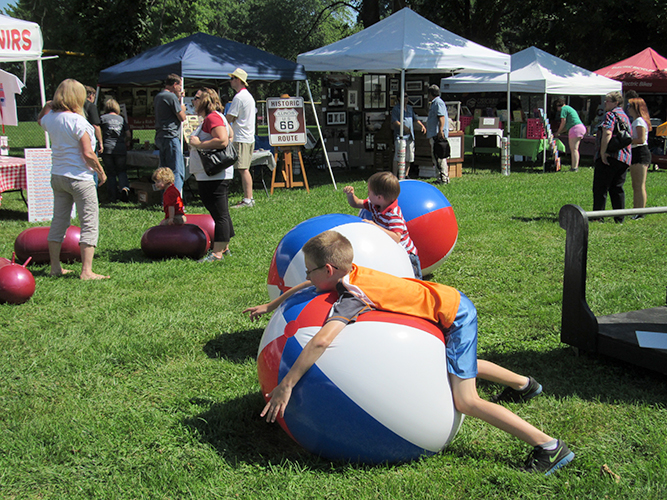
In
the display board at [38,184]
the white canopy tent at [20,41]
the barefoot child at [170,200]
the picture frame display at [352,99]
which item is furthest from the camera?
the picture frame display at [352,99]

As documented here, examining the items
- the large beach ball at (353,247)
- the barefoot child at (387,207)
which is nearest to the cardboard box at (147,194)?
the barefoot child at (387,207)

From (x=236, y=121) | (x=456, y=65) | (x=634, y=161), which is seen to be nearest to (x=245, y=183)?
(x=236, y=121)

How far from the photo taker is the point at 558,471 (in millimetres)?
3109

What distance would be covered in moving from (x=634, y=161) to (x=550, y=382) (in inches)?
273

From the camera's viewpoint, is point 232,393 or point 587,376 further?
point 587,376

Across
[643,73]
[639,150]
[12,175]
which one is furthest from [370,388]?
[643,73]

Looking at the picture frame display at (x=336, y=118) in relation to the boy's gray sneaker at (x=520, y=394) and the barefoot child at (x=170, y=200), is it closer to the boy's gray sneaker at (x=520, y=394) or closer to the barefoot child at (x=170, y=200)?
the barefoot child at (x=170, y=200)

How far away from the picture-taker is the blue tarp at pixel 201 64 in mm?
12062

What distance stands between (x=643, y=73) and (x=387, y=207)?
64.0 feet

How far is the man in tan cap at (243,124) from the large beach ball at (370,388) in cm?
814

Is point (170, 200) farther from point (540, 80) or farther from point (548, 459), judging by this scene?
point (540, 80)

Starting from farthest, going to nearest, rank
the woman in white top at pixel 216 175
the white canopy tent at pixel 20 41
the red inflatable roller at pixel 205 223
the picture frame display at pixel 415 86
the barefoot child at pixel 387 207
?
the picture frame display at pixel 415 86 → the white canopy tent at pixel 20 41 → the red inflatable roller at pixel 205 223 → the woman in white top at pixel 216 175 → the barefoot child at pixel 387 207

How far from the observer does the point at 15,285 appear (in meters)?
5.82

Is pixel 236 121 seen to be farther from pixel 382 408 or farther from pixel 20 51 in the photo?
pixel 382 408
